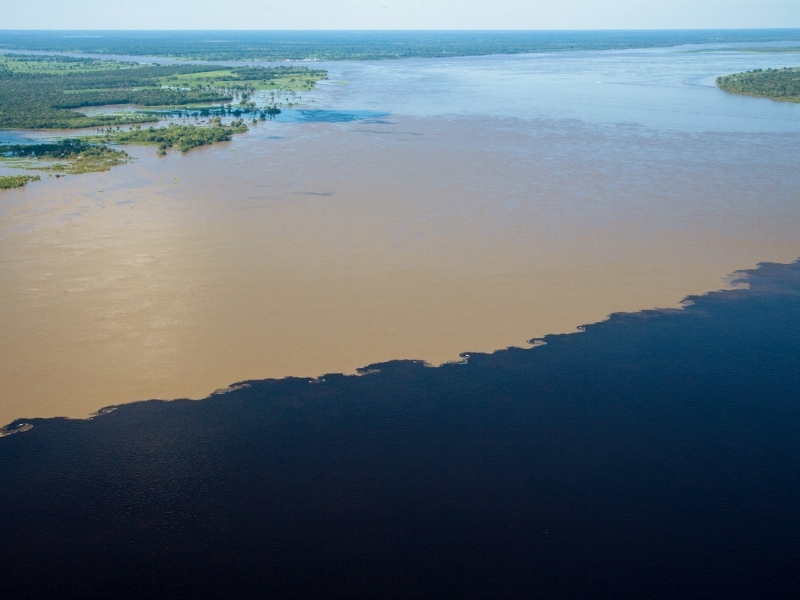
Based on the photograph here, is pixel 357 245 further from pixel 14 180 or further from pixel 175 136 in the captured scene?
pixel 175 136

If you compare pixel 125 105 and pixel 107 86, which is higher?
pixel 107 86

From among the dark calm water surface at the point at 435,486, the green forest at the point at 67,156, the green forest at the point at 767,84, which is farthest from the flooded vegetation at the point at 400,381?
the green forest at the point at 767,84

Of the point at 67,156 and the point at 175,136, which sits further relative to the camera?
the point at 175,136

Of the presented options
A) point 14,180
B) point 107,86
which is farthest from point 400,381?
point 107,86

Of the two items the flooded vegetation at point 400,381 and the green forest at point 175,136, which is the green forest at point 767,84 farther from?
the green forest at point 175,136

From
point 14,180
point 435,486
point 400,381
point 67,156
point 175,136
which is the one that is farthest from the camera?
point 175,136

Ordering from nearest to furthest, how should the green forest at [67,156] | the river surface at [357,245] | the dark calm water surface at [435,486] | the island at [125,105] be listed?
the dark calm water surface at [435,486]
the river surface at [357,245]
the green forest at [67,156]
the island at [125,105]

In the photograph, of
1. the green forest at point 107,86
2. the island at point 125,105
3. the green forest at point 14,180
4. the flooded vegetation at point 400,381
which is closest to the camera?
the flooded vegetation at point 400,381

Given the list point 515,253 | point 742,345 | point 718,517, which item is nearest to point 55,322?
point 515,253
